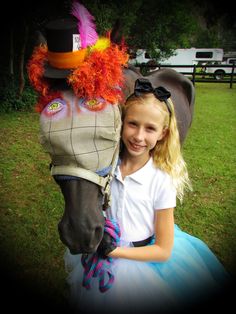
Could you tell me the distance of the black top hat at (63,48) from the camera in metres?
1.21

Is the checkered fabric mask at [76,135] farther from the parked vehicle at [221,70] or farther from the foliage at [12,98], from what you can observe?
the parked vehicle at [221,70]

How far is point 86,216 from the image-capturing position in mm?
1150

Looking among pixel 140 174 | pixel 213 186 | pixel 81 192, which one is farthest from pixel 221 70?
pixel 81 192

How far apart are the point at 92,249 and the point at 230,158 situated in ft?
16.2

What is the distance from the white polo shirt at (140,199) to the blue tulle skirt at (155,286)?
0.13m

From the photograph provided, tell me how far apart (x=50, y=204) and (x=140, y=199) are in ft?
8.46

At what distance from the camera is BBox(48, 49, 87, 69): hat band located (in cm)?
124

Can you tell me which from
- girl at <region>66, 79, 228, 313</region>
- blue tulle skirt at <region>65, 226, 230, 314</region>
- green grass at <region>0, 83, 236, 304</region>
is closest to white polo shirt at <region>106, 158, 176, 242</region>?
girl at <region>66, 79, 228, 313</region>

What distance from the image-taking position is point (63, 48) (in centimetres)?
122

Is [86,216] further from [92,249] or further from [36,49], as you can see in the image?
[36,49]

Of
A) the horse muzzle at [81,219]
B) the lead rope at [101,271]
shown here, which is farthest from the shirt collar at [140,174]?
the lead rope at [101,271]

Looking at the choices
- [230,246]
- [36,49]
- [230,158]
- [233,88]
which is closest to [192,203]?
[230,246]

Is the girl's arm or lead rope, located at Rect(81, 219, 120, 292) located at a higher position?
the girl's arm

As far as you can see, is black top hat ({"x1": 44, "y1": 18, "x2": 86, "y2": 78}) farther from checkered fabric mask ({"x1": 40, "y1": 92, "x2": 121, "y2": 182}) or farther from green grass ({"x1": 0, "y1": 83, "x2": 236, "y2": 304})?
green grass ({"x1": 0, "y1": 83, "x2": 236, "y2": 304})
